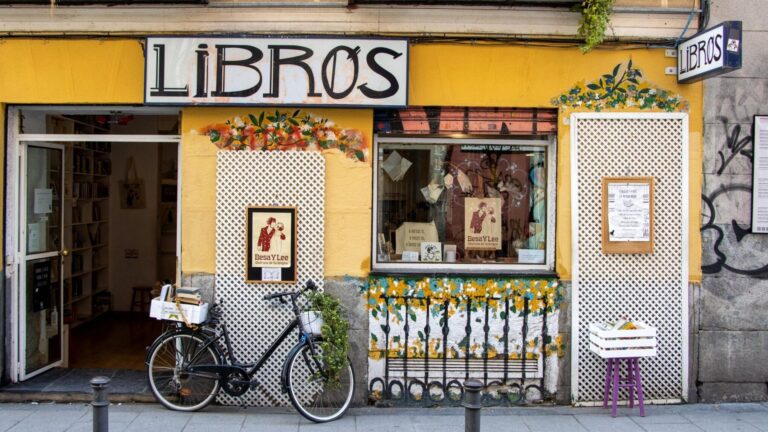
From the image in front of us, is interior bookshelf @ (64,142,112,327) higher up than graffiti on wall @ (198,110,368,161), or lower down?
lower down

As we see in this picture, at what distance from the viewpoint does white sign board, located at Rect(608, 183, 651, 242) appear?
6.69 m

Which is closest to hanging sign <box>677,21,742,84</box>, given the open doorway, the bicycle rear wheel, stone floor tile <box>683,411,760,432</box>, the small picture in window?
the small picture in window

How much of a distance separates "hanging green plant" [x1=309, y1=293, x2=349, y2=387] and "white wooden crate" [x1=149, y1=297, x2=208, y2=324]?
1049 mm

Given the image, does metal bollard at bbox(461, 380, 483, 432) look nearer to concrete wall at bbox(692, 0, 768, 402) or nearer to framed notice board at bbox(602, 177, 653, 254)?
framed notice board at bbox(602, 177, 653, 254)

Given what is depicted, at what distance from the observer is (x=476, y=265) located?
694 centimetres

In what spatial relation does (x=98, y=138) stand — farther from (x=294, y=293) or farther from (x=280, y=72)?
(x=294, y=293)

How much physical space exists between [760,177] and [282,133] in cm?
489

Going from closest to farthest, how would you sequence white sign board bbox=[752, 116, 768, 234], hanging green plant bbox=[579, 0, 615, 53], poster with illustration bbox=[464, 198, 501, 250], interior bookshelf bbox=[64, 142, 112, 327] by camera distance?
hanging green plant bbox=[579, 0, 615, 53] < white sign board bbox=[752, 116, 768, 234] < poster with illustration bbox=[464, 198, 501, 250] < interior bookshelf bbox=[64, 142, 112, 327]

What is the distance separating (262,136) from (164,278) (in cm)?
565

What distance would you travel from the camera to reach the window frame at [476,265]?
6.85 m

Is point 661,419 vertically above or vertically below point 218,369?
below

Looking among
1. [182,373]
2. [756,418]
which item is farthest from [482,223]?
[182,373]

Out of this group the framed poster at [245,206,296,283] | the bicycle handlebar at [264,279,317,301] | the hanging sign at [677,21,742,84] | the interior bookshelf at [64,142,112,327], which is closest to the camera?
the hanging sign at [677,21,742,84]

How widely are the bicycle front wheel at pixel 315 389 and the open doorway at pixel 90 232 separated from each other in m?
1.75
